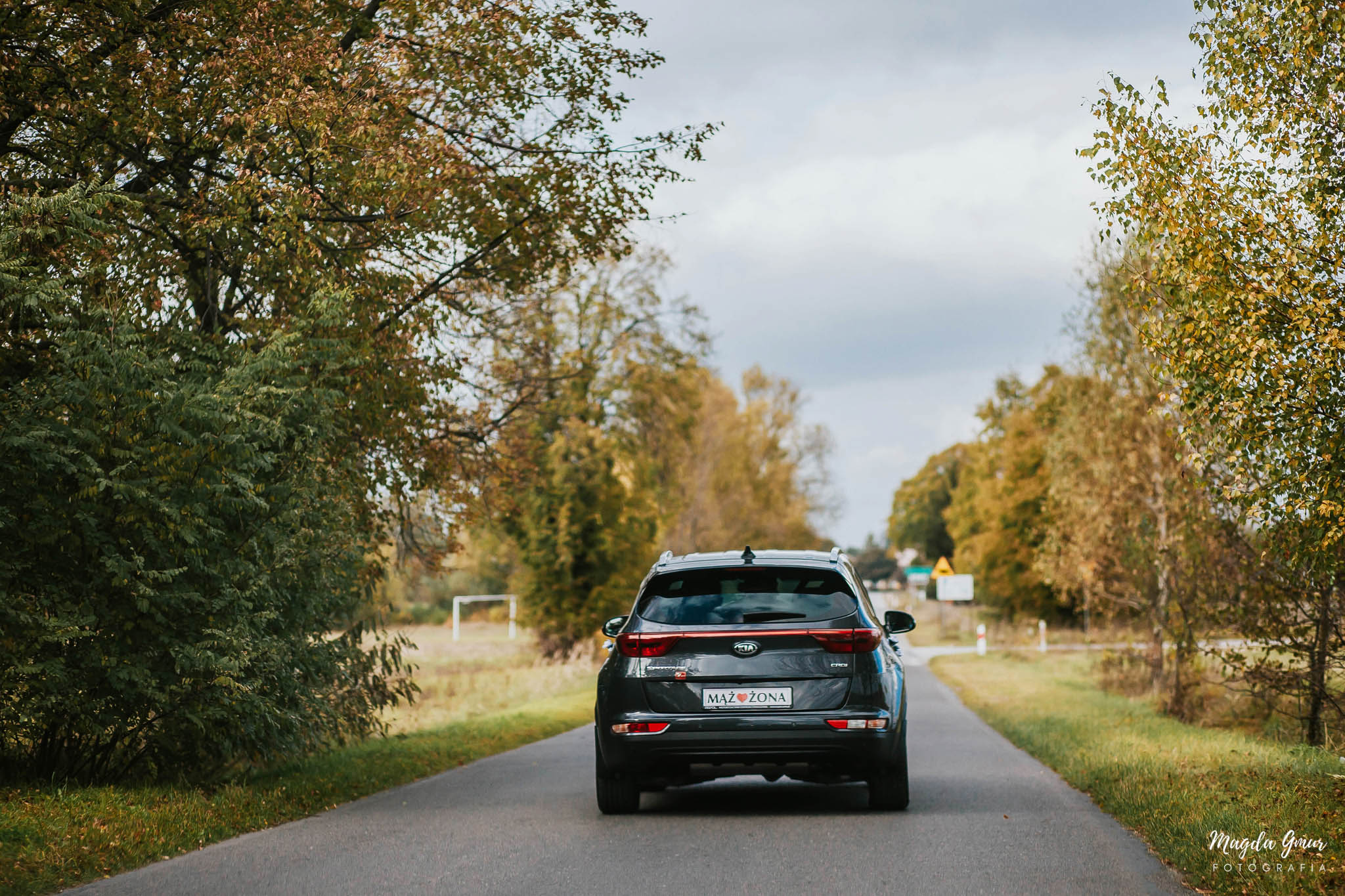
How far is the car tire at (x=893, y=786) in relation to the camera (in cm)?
972

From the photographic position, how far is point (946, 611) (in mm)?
81000

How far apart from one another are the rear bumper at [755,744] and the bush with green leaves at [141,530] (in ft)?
9.40

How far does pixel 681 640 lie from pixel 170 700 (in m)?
3.71

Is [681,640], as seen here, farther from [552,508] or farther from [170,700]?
[552,508]

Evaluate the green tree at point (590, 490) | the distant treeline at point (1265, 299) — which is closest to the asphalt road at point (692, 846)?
the distant treeline at point (1265, 299)

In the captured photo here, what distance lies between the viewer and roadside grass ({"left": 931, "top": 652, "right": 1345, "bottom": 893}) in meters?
7.26

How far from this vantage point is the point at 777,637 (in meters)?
9.44

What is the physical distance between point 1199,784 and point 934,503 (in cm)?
10287

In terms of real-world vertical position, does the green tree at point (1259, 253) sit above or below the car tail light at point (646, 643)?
above

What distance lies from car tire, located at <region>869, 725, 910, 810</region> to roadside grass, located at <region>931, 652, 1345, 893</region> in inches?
59.5

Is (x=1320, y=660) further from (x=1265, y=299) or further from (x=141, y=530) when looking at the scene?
(x=141, y=530)

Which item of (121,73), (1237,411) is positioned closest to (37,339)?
(121,73)

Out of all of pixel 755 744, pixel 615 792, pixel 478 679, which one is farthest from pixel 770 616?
pixel 478 679

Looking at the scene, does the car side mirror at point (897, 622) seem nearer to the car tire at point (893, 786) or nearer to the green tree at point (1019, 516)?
the car tire at point (893, 786)
